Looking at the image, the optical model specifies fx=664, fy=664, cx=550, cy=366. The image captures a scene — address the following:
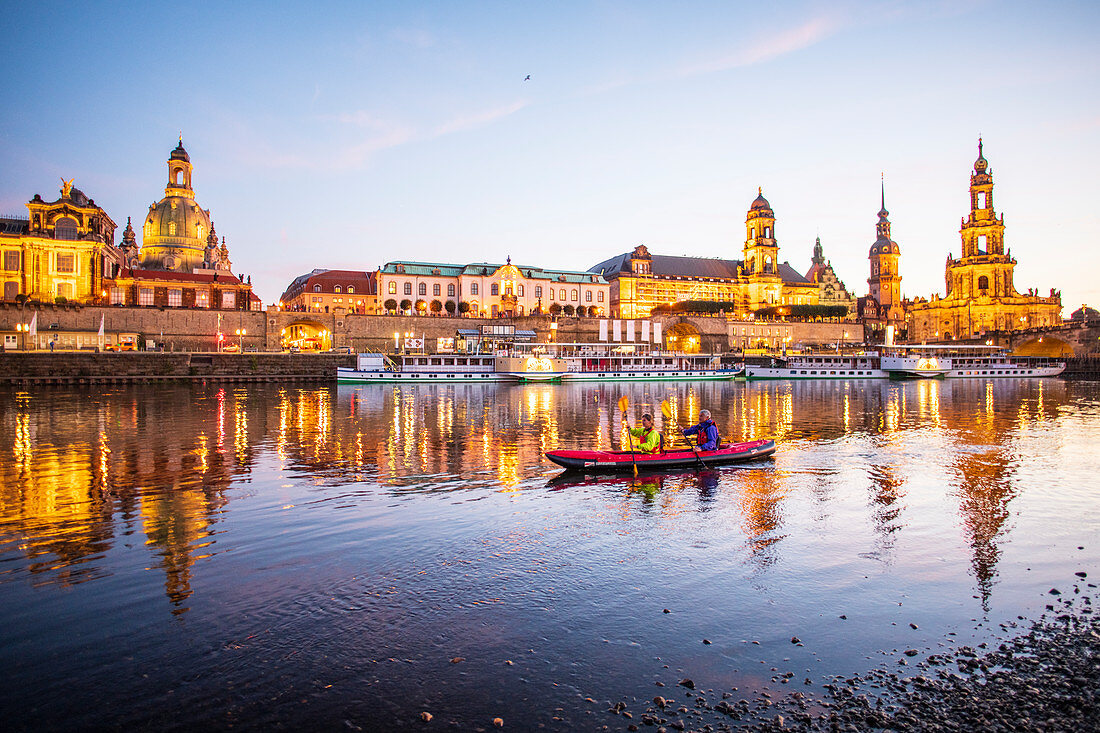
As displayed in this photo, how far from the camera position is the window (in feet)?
258

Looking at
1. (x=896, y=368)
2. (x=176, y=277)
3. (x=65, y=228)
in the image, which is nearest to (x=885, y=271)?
(x=896, y=368)

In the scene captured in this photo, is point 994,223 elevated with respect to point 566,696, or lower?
elevated

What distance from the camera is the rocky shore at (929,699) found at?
6.33 m

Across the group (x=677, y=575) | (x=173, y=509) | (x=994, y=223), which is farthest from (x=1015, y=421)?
(x=994, y=223)

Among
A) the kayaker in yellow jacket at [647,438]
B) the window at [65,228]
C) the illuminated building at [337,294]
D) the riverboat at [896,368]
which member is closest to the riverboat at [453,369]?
the illuminated building at [337,294]

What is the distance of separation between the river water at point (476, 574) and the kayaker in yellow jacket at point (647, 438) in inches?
35.6

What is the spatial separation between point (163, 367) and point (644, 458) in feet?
198

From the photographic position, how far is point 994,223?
121188 mm

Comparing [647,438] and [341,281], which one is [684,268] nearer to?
[341,281]

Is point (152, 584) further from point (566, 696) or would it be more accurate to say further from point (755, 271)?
point (755, 271)

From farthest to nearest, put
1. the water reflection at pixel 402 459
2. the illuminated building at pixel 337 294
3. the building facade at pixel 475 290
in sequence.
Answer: the building facade at pixel 475 290, the illuminated building at pixel 337 294, the water reflection at pixel 402 459

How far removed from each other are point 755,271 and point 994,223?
142 ft

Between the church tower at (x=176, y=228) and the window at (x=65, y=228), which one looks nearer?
the window at (x=65, y=228)

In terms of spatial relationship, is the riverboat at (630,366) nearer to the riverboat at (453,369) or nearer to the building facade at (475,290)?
the riverboat at (453,369)
